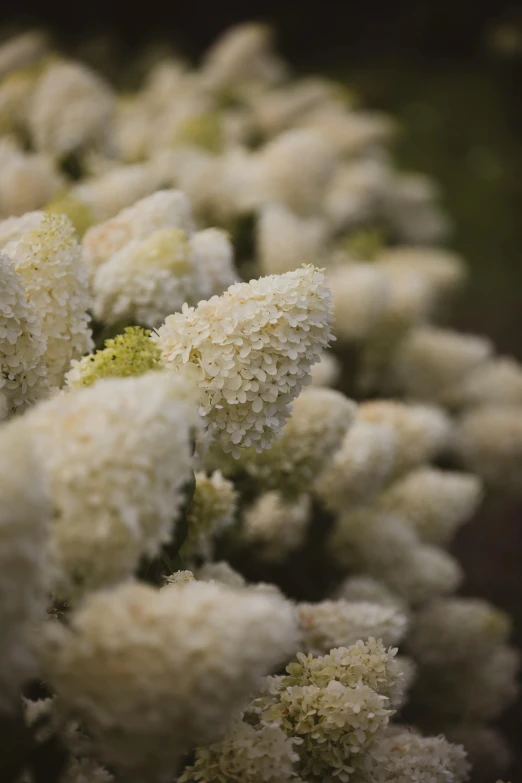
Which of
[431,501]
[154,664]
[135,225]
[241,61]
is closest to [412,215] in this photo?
[241,61]

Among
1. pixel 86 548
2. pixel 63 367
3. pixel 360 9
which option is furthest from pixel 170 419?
pixel 360 9

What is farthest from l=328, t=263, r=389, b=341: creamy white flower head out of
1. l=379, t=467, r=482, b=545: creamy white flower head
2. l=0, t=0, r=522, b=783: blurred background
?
l=0, t=0, r=522, b=783: blurred background

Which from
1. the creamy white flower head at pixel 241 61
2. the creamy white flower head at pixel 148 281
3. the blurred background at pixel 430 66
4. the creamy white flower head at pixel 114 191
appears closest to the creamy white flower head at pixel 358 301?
the creamy white flower head at pixel 114 191

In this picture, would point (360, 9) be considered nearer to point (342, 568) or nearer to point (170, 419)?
point (342, 568)

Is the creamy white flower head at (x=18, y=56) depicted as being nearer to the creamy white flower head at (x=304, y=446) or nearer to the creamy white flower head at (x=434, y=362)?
the creamy white flower head at (x=434, y=362)

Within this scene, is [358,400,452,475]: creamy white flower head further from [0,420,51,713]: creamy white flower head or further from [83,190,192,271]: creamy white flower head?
[0,420,51,713]: creamy white flower head

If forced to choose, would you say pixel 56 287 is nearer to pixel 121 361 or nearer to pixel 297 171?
pixel 121 361
